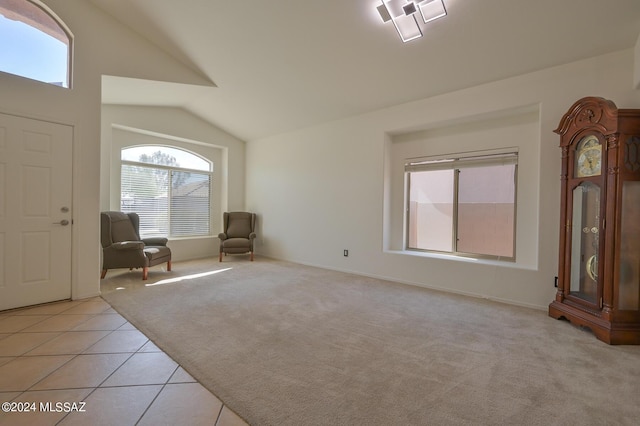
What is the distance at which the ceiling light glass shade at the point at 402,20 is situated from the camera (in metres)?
2.79

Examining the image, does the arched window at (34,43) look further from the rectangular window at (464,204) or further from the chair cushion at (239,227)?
the rectangular window at (464,204)

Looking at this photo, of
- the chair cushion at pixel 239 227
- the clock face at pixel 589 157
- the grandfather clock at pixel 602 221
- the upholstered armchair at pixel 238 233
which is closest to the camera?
the grandfather clock at pixel 602 221

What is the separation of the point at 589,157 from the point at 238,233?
5.68m

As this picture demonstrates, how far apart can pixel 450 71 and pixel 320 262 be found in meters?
3.61

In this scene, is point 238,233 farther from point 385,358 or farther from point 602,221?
point 602,221

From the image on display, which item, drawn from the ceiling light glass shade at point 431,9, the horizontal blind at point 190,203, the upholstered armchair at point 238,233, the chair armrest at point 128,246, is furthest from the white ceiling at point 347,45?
the upholstered armchair at point 238,233

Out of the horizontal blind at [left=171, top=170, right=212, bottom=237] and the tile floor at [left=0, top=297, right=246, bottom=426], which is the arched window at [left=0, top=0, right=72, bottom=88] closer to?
the tile floor at [left=0, top=297, right=246, bottom=426]

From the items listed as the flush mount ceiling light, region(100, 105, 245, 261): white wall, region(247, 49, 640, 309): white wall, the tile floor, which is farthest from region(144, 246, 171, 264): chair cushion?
the flush mount ceiling light

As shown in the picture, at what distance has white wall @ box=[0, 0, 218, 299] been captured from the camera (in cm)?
317

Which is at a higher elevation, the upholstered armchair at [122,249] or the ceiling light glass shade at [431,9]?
the ceiling light glass shade at [431,9]

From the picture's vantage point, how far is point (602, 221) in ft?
8.33

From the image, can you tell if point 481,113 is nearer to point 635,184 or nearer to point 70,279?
point 635,184

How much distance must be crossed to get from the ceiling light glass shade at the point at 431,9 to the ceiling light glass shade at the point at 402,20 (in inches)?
3.9

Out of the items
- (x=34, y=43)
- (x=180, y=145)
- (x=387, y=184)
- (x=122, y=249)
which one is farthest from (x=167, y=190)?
(x=387, y=184)
